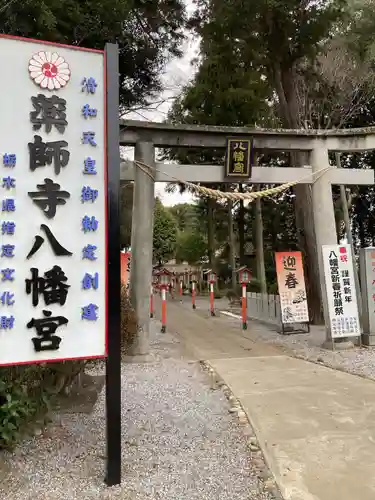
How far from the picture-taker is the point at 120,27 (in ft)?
26.3

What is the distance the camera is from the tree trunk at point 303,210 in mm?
11422

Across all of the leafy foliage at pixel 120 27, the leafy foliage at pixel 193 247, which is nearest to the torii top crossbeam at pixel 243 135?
the leafy foliage at pixel 120 27

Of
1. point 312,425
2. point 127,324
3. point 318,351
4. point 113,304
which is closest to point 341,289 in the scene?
point 318,351

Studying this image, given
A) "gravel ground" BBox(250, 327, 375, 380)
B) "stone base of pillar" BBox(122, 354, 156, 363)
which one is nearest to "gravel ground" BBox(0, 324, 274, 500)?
"stone base of pillar" BBox(122, 354, 156, 363)

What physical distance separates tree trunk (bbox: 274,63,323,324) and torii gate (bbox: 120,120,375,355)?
2460 millimetres

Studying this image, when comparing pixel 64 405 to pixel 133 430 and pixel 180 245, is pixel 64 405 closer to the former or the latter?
pixel 133 430

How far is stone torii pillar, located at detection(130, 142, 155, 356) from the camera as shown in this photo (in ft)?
25.5

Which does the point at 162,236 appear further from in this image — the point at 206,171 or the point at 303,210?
the point at 206,171

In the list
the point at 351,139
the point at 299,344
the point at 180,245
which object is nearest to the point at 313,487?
the point at 299,344

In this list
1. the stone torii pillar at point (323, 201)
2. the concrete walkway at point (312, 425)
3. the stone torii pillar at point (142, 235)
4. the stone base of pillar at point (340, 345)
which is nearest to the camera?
the concrete walkway at point (312, 425)

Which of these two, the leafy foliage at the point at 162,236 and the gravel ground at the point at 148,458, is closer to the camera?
the gravel ground at the point at 148,458

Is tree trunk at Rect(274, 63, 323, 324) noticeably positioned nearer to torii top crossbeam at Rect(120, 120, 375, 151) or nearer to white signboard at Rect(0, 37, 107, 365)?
torii top crossbeam at Rect(120, 120, 375, 151)

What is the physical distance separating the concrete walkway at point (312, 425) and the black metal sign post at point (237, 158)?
347cm

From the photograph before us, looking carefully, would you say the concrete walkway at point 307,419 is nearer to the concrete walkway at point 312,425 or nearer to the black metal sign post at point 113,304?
the concrete walkway at point 312,425
